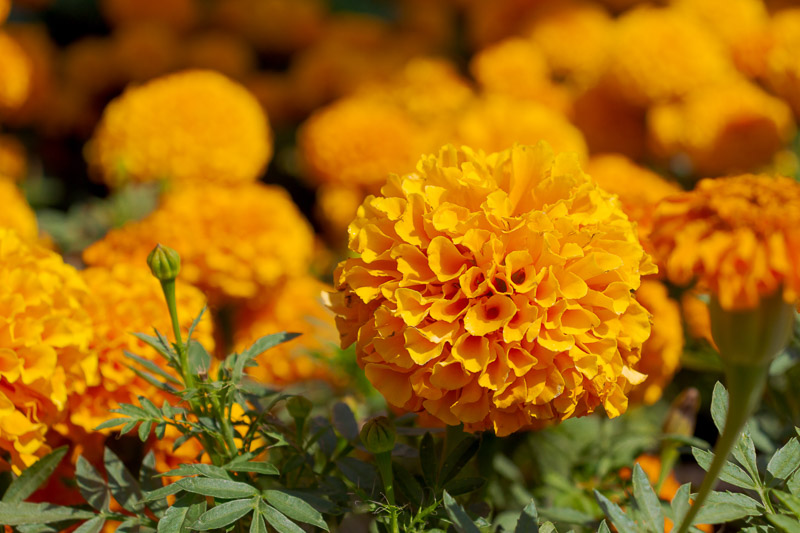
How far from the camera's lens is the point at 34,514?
2.06ft

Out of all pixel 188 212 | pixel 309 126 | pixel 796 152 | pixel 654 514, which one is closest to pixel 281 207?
pixel 188 212

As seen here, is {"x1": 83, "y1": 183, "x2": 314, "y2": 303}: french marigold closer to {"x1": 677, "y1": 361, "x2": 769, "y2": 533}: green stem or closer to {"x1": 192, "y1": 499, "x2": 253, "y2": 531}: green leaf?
{"x1": 192, "y1": 499, "x2": 253, "y2": 531}: green leaf

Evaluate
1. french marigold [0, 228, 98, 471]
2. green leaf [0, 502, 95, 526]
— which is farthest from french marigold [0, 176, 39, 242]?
green leaf [0, 502, 95, 526]

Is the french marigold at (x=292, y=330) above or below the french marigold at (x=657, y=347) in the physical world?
below

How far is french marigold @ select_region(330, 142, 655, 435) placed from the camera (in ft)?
1.79

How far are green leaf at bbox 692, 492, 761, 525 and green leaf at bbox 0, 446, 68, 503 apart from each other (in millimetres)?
503

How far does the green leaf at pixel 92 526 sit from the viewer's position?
61 cm

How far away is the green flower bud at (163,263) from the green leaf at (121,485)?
0.19m

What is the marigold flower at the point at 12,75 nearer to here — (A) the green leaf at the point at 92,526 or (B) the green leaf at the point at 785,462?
(A) the green leaf at the point at 92,526

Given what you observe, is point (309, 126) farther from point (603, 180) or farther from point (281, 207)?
point (603, 180)

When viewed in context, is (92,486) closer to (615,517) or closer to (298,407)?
(298,407)

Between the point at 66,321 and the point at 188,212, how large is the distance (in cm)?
45

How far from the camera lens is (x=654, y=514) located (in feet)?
1.71

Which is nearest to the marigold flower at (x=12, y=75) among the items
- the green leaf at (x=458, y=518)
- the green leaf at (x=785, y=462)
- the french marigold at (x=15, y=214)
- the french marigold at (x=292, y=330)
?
the french marigold at (x=15, y=214)
